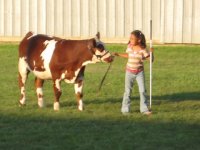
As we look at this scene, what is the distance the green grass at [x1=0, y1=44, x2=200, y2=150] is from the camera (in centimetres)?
1170

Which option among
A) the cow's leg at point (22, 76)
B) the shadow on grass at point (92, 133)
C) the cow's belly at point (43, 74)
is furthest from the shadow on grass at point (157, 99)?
the shadow on grass at point (92, 133)

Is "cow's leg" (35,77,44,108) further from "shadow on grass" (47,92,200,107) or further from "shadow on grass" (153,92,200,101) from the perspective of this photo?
"shadow on grass" (153,92,200,101)

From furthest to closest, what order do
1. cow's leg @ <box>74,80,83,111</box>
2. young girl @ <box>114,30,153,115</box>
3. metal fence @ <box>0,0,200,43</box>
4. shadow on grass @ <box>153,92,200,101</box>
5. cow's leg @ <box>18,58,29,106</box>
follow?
1. metal fence @ <box>0,0,200,43</box>
2. shadow on grass @ <box>153,92,200,101</box>
3. cow's leg @ <box>18,58,29,106</box>
4. cow's leg @ <box>74,80,83,111</box>
5. young girl @ <box>114,30,153,115</box>

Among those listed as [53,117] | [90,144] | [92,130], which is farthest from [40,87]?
[90,144]

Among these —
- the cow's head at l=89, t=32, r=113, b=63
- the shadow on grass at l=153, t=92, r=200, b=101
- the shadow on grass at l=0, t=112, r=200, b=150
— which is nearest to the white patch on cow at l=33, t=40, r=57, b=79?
the cow's head at l=89, t=32, r=113, b=63

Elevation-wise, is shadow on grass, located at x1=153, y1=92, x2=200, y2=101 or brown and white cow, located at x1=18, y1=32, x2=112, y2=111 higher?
brown and white cow, located at x1=18, y1=32, x2=112, y2=111

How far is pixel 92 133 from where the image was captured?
40.7 feet

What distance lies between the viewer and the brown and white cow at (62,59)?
Answer: 48.3 feet

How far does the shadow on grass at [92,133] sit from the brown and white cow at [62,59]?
0.98m

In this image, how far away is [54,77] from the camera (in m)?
15.0

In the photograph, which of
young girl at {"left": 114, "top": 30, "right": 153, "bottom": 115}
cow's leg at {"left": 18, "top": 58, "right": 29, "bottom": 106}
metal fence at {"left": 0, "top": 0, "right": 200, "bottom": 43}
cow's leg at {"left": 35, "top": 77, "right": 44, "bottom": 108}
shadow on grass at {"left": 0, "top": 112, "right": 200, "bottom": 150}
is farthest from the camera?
metal fence at {"left": 0, "top": 0, "right": 200, "bottom": 43}

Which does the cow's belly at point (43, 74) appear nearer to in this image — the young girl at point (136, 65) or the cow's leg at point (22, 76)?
the cow's leg at point (22, 76)

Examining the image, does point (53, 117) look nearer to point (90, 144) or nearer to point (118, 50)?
point (90, 144)

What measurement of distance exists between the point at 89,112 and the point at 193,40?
14310mm
